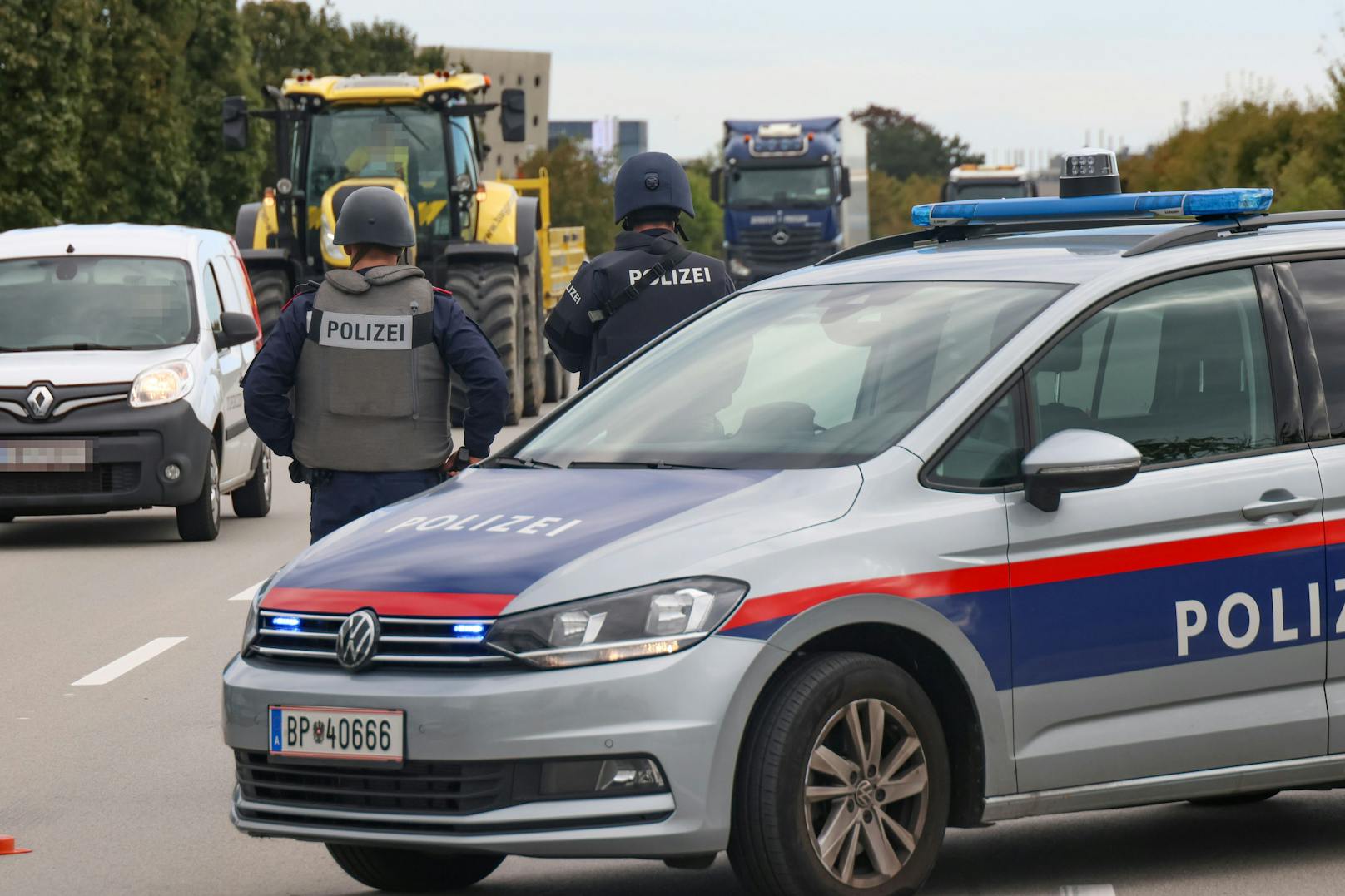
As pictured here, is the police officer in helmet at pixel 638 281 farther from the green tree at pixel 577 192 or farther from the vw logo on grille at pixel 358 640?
the green tree at pixel 577 192

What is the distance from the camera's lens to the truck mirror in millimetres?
23906

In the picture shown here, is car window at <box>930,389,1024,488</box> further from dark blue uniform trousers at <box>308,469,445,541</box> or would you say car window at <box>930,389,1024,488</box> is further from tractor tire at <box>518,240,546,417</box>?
tractor tire at <box>518,240,546,417</box>

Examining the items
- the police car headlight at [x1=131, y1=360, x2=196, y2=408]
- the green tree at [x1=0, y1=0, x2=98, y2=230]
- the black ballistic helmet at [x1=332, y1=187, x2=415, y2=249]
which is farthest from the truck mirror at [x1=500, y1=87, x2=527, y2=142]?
the green tree at [x1=0, y1=0, x2=98, y2=230]

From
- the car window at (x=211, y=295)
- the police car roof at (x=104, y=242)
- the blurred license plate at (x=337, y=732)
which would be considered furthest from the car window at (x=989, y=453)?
the police car roof at (x=104, y=242)

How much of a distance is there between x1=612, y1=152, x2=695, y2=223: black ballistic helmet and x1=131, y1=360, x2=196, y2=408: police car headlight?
652 centimetres

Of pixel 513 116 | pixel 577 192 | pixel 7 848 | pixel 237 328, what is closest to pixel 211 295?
pixel 237 328

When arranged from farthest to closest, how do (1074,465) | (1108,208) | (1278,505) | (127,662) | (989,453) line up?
A: (127,662)
(1108,208)
(1278,505)
(989,453)
(1074,465)

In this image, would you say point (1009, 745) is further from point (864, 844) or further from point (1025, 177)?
point (1025, 177)

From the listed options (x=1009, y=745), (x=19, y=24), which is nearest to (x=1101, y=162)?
(x=1009, y=745)

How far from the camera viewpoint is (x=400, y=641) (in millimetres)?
5586

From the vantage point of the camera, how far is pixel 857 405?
20.7 ft

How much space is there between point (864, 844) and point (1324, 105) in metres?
35.3

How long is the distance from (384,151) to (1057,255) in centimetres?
1911

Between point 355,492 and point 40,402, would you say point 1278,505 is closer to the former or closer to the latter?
point 355,492
